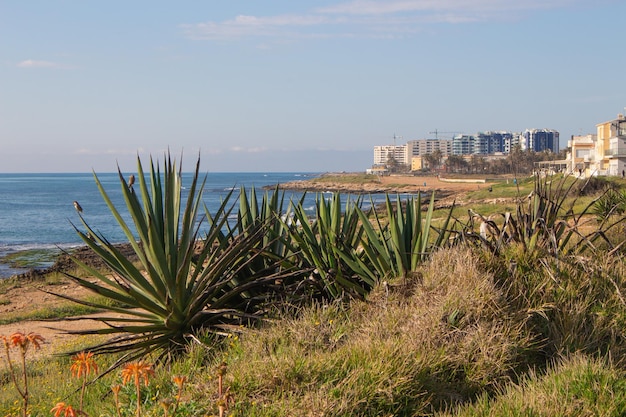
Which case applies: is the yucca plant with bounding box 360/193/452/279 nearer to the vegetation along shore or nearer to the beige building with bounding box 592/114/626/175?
the vegetation along shore

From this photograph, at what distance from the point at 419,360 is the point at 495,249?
256cm

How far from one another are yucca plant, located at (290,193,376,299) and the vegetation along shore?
0.08 ft

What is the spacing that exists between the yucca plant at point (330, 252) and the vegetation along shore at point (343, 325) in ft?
0.08

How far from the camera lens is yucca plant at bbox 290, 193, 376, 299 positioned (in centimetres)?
691

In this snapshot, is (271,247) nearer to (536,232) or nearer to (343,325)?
(343,325)

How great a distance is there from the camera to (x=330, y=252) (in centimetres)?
736

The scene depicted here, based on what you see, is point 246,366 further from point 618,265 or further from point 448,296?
point 618,265

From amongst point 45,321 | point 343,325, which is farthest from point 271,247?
point 45,321

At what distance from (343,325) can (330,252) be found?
1695 mm

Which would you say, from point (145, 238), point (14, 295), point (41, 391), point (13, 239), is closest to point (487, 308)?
point (145, 238)

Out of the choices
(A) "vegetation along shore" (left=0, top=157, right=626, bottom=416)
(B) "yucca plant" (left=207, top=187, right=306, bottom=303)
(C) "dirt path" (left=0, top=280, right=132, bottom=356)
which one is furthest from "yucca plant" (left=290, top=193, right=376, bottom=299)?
(C) "dirt path" (left=0, top=280, right=132, bottom=356)

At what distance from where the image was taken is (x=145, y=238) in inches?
250

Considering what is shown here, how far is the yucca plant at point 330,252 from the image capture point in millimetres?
6906

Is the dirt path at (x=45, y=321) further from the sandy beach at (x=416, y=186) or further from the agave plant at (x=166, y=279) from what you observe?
the sandy beach at (x=416, y=186)
